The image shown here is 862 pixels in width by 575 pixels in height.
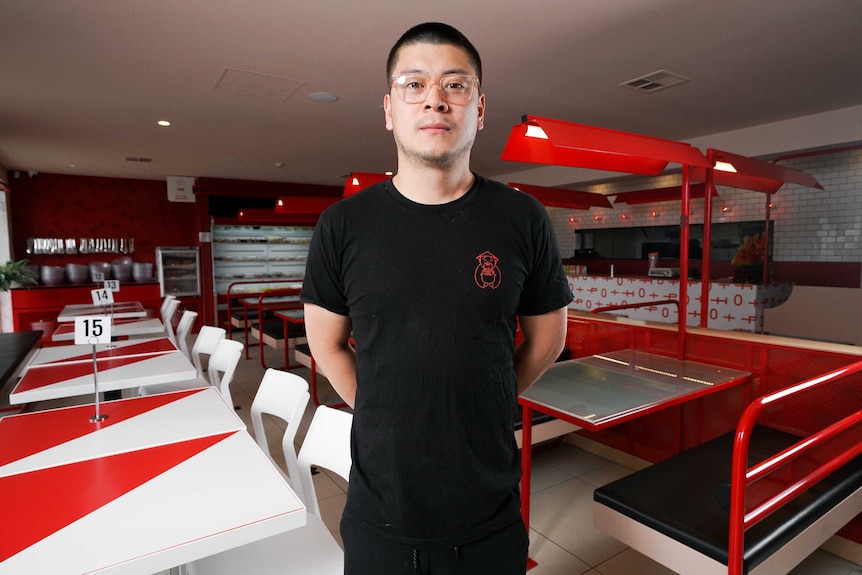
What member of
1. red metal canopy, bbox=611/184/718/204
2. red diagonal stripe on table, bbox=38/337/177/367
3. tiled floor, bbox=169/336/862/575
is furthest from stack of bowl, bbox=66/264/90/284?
red metal canopy, bbox=611/184/718/204

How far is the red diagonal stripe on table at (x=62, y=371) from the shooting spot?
2.65m

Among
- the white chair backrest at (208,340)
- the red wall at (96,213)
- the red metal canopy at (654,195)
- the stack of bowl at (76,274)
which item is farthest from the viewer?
the red wall at (96,213)

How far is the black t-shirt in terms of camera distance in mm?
1041

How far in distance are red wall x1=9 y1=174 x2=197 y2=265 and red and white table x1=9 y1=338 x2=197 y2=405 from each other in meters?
7.00

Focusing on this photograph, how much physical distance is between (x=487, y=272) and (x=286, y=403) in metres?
1.62

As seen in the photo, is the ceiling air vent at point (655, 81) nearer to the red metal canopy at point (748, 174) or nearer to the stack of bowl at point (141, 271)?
the red metal canopy at point (748, 174)

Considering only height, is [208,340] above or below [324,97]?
below

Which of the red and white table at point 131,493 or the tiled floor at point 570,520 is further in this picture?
the tiled floor at point 570,520

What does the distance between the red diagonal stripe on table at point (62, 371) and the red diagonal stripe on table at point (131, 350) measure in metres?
0.11

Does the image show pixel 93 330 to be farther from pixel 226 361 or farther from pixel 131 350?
pixel 131 350

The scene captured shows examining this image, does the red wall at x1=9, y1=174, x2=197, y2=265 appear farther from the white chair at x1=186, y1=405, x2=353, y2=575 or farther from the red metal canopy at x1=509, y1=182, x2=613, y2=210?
the white chair at x1=186, y1=405, x2=353, y2=575

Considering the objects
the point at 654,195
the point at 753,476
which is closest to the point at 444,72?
the point at 753,476

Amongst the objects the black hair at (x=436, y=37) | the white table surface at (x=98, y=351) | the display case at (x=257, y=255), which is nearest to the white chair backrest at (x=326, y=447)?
the black hair at (x=436, y=37)

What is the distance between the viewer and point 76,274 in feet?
25.7
